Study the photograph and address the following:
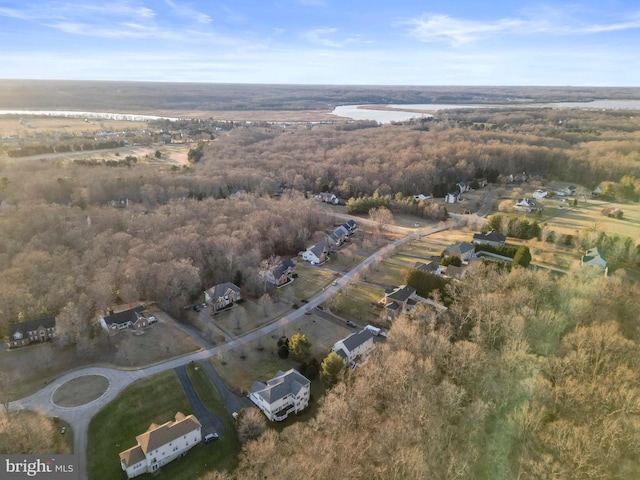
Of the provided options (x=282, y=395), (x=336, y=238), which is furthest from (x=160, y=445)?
(x=336, y=238)

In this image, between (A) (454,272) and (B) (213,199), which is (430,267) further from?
(B) (213,199)

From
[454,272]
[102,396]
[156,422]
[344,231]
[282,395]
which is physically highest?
[454,272]

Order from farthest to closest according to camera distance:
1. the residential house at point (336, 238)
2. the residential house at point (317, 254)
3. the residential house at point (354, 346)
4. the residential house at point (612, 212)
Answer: the residential house at point (612, 212) → the residential house at point (336, 238) → the residential house at point (317, 254) → the residential house at point (354, 346)

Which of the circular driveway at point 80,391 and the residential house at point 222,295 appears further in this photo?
the residential house at point 222,295

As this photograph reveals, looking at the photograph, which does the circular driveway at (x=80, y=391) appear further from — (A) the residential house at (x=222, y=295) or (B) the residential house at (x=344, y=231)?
(B) the residential house at (x=344, y=231)

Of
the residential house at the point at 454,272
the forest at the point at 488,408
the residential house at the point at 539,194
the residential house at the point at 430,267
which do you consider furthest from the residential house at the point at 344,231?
the residential house at the point at 539,194

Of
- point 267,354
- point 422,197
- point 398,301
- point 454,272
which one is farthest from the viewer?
point 422,197
